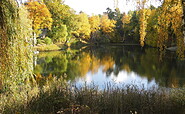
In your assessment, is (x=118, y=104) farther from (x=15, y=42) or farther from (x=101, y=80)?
(x=101, y=80)

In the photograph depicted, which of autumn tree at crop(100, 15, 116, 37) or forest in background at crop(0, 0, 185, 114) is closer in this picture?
forest in background at crop(0, 0, 185, 114)

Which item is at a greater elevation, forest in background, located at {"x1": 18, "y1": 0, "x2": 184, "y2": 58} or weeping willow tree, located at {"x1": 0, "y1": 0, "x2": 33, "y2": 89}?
forest in background, located at {"x1": 18, "y1": 0, "x2": 184, "y2": 58}

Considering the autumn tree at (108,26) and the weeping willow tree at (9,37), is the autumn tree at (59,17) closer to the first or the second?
the autumn tree at (108,26)

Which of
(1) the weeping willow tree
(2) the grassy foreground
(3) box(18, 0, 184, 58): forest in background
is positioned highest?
(3) box(18, 0, 184, 58): forest in background

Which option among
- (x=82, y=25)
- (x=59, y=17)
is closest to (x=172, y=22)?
(x=59, y=17)

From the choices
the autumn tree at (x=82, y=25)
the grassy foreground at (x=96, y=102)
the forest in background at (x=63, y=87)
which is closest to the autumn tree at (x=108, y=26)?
the autumn tree at (x=82, y=25)

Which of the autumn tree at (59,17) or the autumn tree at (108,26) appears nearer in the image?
the autumn tree at (59,17)

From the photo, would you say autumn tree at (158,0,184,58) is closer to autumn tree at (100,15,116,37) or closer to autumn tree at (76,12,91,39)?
autumn tree at (76,12,91,39)

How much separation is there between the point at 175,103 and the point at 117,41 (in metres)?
40.9

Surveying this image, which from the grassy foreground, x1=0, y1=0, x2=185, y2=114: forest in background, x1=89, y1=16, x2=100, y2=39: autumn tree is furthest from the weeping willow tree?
x1=89, y1=16, x2=100, y2=39: autumn tree

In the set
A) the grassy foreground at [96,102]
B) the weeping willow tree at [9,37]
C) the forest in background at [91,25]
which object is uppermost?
the forest in background at [91,25]

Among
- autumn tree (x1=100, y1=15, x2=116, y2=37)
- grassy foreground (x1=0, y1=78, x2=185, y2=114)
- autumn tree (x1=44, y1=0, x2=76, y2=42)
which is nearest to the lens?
grassy foreground (x1=0, y1=78, x2=185, y2=114)

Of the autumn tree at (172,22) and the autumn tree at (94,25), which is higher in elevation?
the autumn tree at (94,25)

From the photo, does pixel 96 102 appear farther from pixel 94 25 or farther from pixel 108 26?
pixel 108 26
